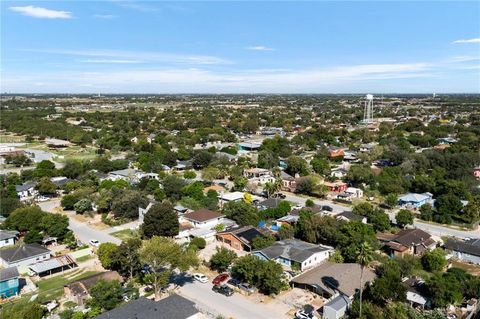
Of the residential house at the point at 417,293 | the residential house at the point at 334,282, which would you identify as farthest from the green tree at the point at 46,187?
the residential house at the point at 417,293

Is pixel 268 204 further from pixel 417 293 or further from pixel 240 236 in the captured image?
pixel 417 293

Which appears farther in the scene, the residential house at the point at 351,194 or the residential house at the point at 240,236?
the residential house at the point at 351,194

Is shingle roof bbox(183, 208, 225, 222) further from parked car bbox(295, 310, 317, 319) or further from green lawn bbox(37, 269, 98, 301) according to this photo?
parked car bbox(295, 310, 317, 319)

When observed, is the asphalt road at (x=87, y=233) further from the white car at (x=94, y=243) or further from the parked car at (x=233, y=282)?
the parked car at (x=233, y=282)

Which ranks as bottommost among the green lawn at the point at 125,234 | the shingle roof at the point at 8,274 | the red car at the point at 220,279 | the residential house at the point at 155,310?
the green lawn at the point at 125,234

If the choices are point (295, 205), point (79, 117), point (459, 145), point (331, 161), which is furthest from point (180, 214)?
point (79, 117)

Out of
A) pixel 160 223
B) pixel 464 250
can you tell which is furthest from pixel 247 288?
pixel 464 250
